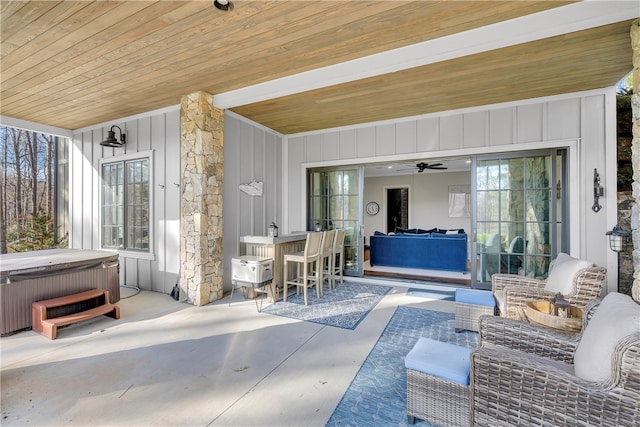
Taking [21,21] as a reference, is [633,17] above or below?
below

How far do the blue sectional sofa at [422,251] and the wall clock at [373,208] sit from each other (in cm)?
373

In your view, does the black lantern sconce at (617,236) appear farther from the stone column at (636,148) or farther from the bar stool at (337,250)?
the bar stool at (337,250)

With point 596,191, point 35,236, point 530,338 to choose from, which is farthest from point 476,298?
point 35,236

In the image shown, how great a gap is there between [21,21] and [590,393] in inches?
182

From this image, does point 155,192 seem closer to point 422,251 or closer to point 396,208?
point 422,251

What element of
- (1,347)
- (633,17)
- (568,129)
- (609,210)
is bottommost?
(1,347)

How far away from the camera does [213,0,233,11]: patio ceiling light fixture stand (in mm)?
2200

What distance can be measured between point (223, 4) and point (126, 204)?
4223 millimetres

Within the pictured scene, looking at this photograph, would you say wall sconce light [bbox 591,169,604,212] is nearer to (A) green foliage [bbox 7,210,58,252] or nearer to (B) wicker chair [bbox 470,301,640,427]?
(B) wicker chair [bbox 470,301,640,427]

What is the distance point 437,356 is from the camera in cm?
177

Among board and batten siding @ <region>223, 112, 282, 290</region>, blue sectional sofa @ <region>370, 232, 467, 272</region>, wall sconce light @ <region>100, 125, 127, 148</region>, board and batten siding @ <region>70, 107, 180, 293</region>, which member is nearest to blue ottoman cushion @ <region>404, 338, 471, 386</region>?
board and batten siding @ <region>223, 112, 282, 290</region>

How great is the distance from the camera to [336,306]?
12.8 feet

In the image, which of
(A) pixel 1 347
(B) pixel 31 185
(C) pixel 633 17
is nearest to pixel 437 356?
(C) pixel 633 17

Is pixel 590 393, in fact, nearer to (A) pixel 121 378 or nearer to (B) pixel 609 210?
(A) pixel 121 378
